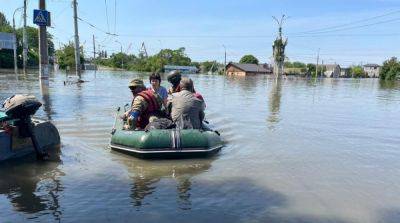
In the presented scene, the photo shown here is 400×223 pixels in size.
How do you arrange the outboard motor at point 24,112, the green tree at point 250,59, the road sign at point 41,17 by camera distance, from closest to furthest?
the outboard motor at point 24,112 → the road sign at point 41,17 → the green tree at point 250,59

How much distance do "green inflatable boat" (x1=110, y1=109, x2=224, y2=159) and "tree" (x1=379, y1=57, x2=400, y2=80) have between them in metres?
84.9

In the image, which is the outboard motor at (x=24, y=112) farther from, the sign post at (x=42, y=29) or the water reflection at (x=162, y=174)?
the sign post at (x=42, y=29)

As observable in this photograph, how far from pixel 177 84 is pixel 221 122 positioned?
156 inches

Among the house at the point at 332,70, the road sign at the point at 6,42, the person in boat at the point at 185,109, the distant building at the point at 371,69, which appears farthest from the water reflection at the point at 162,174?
the distant building at the point at 371,69

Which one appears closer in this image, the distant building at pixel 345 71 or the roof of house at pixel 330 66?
the roof of house at pixel 330 66

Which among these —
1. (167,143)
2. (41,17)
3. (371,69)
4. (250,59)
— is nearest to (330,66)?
(371,69)

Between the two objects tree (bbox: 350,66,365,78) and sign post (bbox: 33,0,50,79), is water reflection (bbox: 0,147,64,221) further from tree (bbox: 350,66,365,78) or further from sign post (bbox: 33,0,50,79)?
tree (bbox: 350,66,365,78)

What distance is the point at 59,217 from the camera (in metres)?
5.59

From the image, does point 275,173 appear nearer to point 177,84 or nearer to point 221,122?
point 177,84

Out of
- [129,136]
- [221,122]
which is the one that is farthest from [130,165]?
[221,122]

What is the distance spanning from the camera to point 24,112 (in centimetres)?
797

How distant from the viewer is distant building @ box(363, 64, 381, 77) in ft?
535

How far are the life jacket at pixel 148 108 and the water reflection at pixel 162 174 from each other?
0.87 meters

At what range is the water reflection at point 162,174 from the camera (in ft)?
21.2
